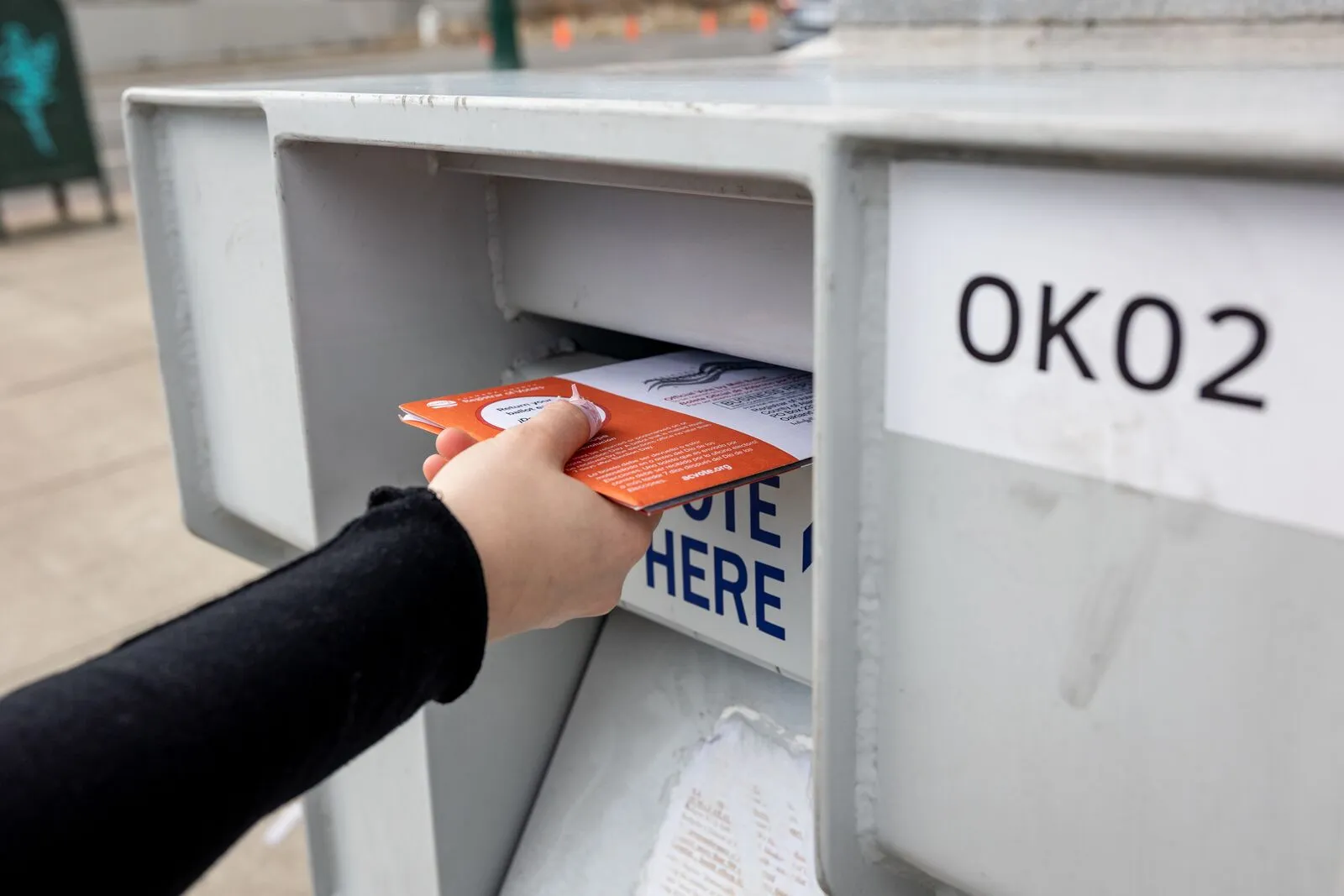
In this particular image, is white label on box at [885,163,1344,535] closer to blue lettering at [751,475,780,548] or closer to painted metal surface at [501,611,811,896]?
blue lettering at [751,475,780,548]

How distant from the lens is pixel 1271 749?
0.50m

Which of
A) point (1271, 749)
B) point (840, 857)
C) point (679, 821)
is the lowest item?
point (679, 821)

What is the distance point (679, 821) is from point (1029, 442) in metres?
0.71

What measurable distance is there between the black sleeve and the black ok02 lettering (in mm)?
329

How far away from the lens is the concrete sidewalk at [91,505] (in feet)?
7.82

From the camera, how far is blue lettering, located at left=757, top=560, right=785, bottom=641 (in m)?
0.89

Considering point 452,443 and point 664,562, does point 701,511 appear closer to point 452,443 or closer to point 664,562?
point 664,562

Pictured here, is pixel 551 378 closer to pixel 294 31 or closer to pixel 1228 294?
pixel 1228 294

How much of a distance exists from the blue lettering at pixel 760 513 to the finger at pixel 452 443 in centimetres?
22

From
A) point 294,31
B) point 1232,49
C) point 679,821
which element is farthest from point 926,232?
point 294,31

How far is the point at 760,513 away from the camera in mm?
888

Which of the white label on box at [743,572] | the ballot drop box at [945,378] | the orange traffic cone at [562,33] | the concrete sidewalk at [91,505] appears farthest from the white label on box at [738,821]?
the orange traffic cone at [562,33]

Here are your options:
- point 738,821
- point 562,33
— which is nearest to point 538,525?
point 738,821

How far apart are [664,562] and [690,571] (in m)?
0.03
